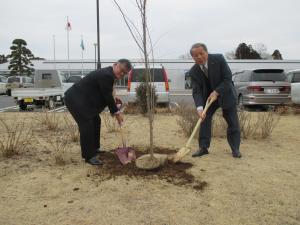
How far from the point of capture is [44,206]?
376 cm

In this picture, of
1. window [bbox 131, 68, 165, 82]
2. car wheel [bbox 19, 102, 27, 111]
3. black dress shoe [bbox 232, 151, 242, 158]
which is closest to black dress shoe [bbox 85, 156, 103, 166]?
black dress shoe [bbox 232, 151, 242, 158]

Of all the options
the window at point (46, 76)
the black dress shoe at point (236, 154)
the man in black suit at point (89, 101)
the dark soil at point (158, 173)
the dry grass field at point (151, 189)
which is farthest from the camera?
the window at point (46, 76)

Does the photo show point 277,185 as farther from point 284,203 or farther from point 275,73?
point 275,73

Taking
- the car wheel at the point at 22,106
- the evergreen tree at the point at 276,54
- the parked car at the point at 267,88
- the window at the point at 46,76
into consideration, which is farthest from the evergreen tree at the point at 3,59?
the parked car at the point at 267,88

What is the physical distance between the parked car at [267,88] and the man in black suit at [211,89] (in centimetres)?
813

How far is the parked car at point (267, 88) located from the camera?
1329 cm

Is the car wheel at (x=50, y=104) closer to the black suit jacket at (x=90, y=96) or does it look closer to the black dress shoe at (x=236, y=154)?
the black suit jacket at (x=90, y=96)

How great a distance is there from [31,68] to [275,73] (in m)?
36.6

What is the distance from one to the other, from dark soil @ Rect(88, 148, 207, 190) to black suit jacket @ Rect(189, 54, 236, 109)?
3.33 ft

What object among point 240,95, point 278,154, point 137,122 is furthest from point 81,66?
point 278,154

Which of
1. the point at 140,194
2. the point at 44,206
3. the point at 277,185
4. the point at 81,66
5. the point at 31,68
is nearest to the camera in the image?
the point at 44,206

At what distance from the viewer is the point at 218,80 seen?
5.37 m

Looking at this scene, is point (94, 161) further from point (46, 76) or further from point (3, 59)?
point (3, 59)

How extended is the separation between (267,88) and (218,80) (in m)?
8.50
